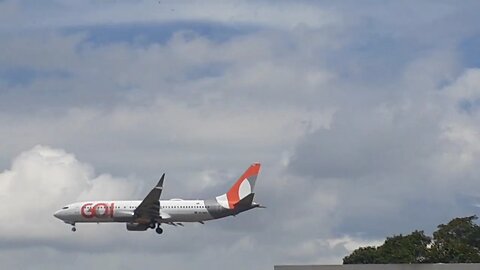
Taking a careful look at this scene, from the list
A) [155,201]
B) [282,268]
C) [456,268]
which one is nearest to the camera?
[456,268]

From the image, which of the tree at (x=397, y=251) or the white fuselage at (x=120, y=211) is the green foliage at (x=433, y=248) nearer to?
the tree at (x=397, y=251)

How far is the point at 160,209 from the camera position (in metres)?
152

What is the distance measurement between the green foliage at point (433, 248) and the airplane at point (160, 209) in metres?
20.6

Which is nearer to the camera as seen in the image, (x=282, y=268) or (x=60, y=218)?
(x=282, y=268)

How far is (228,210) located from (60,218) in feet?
70.1

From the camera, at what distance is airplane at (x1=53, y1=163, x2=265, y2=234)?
149 metres

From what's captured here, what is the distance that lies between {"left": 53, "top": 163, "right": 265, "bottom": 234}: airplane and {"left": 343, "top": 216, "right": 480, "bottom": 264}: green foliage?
2062 centimetres

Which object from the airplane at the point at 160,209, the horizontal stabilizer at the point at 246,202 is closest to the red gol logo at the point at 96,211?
the airplane at the point at 160,209

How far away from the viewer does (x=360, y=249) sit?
177m

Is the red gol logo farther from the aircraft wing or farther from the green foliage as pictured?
the green foliage

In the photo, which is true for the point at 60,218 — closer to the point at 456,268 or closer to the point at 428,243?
the point at 428,243

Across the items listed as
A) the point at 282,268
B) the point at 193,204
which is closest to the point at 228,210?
the point at 193,204

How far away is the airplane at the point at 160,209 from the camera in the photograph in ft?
490

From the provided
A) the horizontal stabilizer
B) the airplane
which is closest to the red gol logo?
the airplane
